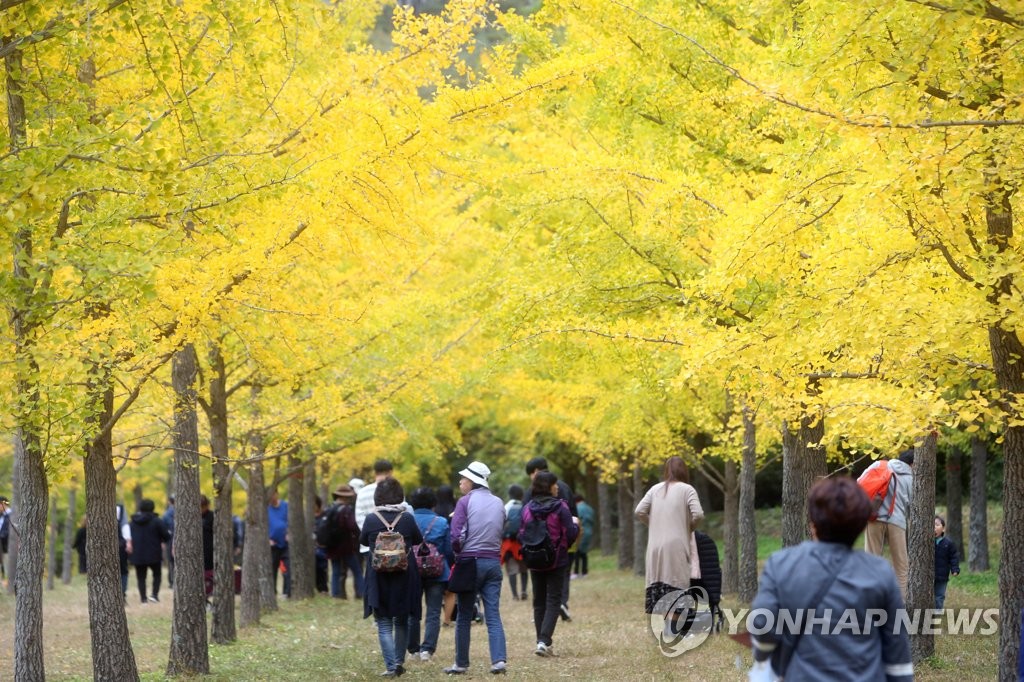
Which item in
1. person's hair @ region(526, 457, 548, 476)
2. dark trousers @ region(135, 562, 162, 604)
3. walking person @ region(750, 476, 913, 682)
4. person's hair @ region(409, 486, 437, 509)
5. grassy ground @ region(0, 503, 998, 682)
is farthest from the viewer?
dark trousers @ region(135, 562, 162, 604)

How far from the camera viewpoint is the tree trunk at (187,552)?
11062 mm

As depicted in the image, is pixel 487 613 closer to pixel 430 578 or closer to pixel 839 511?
pixel 430 578

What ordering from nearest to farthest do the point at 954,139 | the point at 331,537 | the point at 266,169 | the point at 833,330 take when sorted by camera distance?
1. the point at 954,139
2. the point at 833,330
3. the point at 266,169
4. the point at 331,537

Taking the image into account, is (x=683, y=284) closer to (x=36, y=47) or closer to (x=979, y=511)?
(x=36, y=47)

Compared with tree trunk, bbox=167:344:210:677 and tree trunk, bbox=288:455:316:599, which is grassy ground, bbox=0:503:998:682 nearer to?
tree trunk, bbox=167:344:210:677

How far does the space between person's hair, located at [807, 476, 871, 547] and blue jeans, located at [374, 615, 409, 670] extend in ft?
22.7

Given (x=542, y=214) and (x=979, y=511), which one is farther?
(x=979, y=511)

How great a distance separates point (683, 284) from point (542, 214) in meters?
2.06

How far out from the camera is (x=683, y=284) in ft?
35.4

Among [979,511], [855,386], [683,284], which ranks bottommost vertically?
[979,511]

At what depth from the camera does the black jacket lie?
1962cm

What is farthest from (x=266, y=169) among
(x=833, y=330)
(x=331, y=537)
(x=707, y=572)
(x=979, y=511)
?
(x=979, y=511)

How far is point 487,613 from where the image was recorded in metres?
10.5

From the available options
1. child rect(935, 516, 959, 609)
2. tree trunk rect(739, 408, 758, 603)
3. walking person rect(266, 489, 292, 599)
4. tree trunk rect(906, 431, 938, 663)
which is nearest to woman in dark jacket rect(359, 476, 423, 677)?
tree trunk rect(906, 431, 938, 663)
